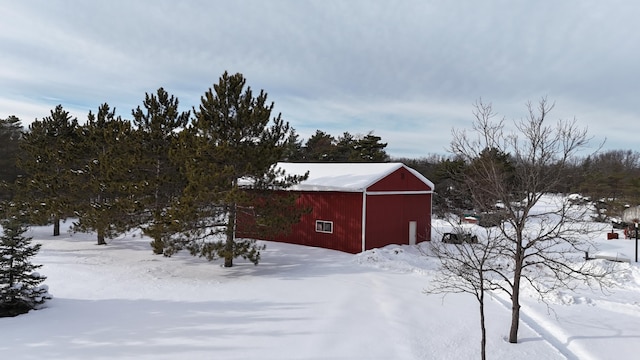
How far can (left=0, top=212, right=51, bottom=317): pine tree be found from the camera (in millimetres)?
9211

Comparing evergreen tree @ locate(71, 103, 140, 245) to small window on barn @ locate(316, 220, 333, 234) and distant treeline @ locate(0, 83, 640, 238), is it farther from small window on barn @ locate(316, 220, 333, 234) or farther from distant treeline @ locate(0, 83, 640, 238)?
small window on barn @ locate(316, 220, 333, 234)

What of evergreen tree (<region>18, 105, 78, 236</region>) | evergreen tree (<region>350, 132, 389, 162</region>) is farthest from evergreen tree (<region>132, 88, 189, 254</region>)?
evergreen tree (<region>350, 132, 389, 162</region>)

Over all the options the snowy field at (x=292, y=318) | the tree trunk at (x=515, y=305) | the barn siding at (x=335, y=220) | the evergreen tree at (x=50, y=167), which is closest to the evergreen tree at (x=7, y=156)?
the evergreen tree at (x=50, y=167)

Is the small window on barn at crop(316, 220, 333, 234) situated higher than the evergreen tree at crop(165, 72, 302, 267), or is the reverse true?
the evergreen tree at crop(165, 72, 302, 267)

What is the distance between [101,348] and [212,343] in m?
2.01

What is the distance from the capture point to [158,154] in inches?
640

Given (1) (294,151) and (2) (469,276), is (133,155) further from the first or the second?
(1) (294,151)

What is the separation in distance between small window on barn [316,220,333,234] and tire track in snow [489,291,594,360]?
9.11 metres

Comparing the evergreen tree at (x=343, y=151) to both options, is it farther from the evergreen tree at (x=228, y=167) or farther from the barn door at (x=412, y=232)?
the evergreen tree at (x=228, y=167)

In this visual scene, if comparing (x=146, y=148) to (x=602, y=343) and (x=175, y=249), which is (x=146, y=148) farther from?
(x=602, y=343)

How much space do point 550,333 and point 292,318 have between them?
600 cm

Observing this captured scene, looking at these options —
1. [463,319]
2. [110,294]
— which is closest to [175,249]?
[110,294]

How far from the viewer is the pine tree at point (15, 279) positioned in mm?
9211

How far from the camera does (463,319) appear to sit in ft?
30.6
